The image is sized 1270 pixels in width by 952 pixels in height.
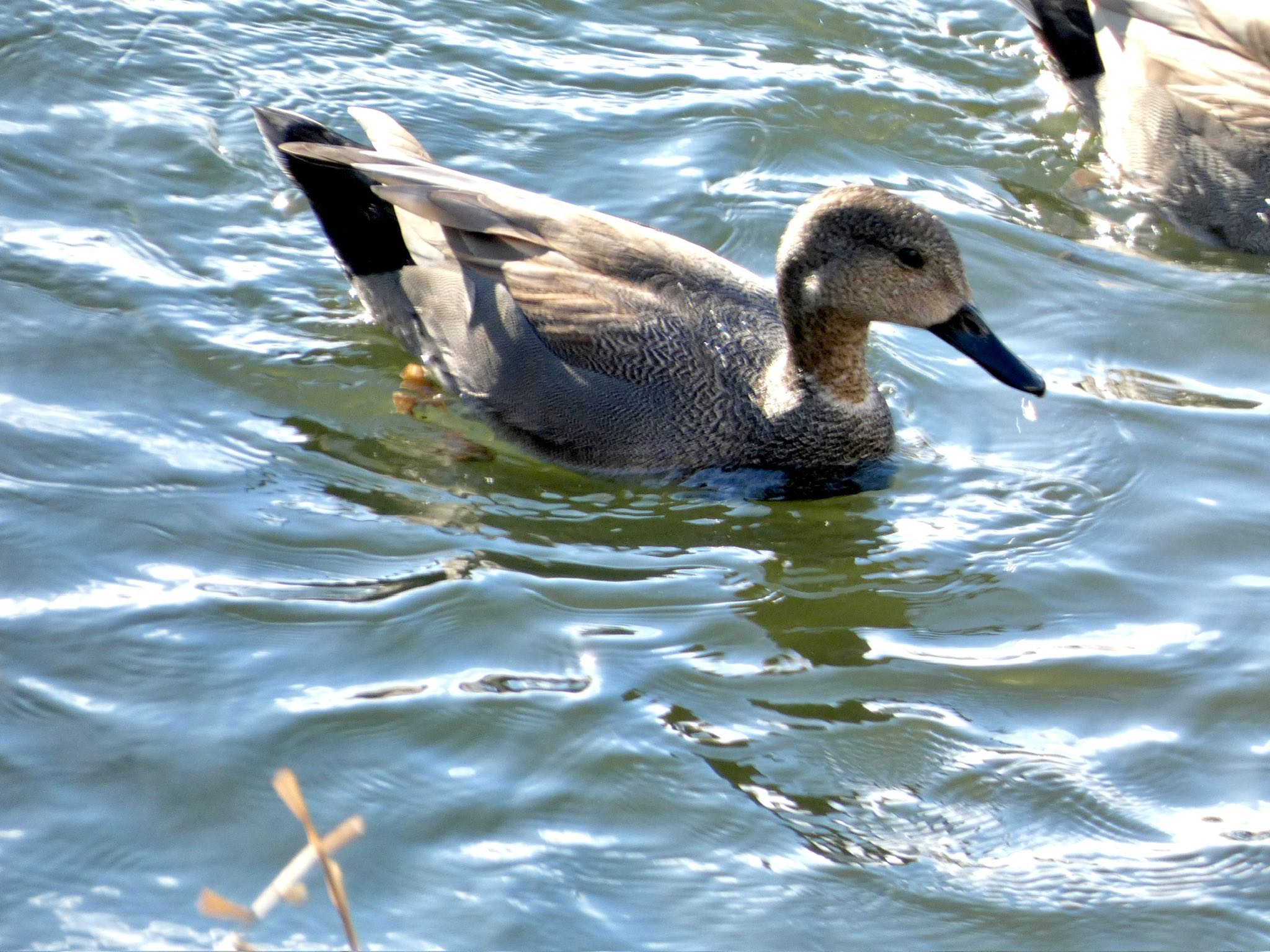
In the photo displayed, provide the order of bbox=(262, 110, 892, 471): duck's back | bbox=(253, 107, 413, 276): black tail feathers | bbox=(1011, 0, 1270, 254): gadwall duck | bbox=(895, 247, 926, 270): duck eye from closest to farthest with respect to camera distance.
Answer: bbox=(895, 247, 926, 270): duck eye → bbox=(262, 110, 892, 471): duck's back → bbox=(253, 107, 413, 276): black tail feathers → bbox=(1011, 0, 1270, 254): gadwall duck

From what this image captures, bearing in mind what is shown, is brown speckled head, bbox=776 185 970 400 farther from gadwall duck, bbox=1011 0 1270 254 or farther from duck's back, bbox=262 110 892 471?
gadwall duck, bbox=1011 0 1270 254

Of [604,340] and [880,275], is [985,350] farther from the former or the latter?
[604,340]

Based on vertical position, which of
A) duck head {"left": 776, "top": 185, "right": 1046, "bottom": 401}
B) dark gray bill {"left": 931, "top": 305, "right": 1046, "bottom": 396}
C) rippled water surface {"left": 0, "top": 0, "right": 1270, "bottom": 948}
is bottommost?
rippled water surface {"left": 0, "top": 0, "right": 1270, "bottom": 948}

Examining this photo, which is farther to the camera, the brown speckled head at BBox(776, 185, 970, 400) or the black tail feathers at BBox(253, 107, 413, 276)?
the black tail feathers at BBox(253, 107, 413, 276)

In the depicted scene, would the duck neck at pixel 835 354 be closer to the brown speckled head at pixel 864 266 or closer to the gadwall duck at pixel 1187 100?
the brown speckled head at pixel 864 266

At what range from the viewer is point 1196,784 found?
13.9 feet

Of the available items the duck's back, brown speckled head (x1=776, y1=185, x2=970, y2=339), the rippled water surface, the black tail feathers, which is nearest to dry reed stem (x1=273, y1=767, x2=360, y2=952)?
the rippled water surface

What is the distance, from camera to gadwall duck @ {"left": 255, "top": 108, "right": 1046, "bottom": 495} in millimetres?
5352

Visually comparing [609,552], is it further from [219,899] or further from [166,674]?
[219,899]

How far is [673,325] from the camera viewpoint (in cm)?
557

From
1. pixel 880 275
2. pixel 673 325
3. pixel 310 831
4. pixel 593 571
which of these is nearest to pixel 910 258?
pixel 880 275

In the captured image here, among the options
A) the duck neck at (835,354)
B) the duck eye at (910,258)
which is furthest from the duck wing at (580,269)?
the duck eye at (910,258)

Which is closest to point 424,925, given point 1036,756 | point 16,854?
point 16,854

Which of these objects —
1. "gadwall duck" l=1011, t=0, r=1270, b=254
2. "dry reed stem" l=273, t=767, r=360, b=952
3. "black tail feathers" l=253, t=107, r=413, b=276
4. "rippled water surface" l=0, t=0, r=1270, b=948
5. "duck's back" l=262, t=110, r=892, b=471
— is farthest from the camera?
"gadwall duck" l=1011, t=0, r=1270, b=254
